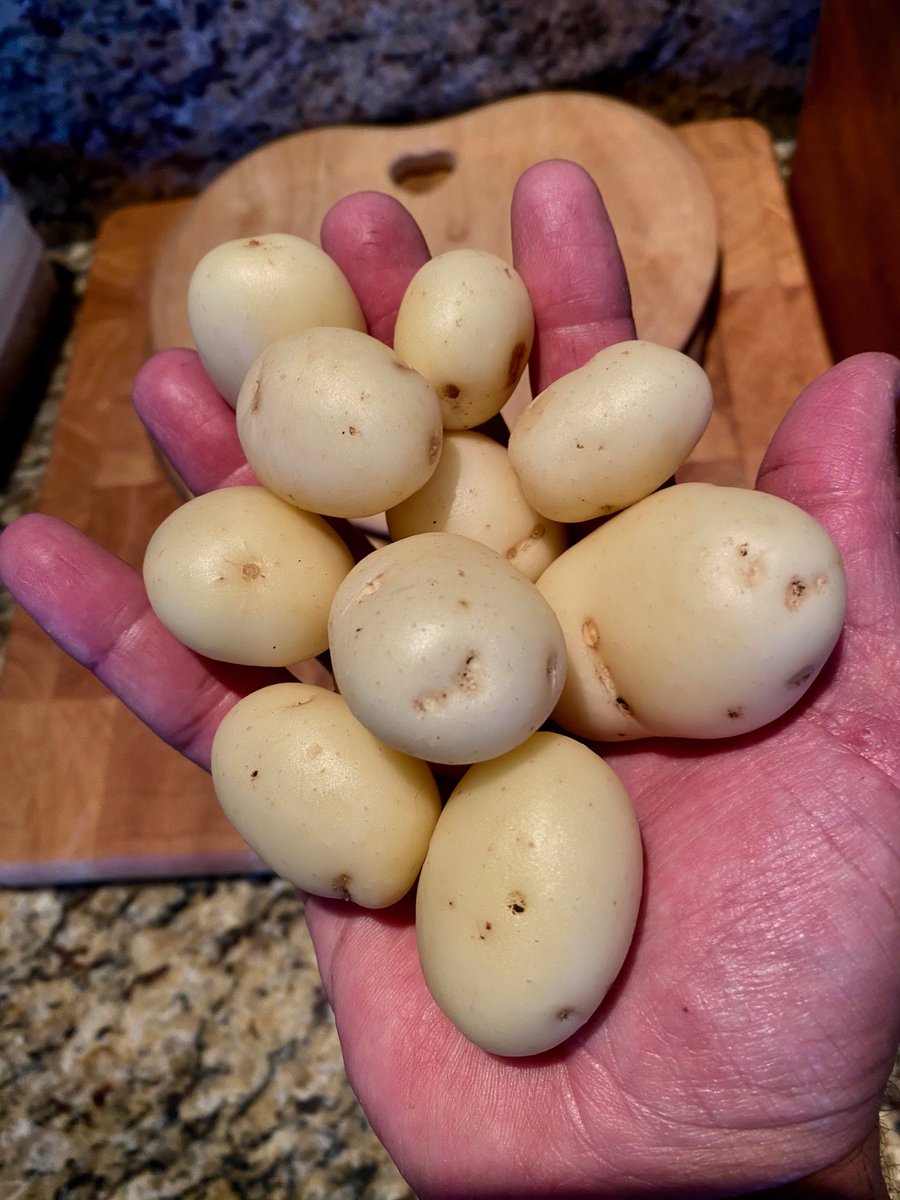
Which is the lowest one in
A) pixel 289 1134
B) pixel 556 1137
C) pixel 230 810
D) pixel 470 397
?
pixel 289 1134

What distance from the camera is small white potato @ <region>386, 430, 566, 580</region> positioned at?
2.74 feet

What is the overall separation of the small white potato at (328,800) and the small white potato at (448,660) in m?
0.06

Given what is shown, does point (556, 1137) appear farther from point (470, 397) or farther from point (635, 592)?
point (470, 397)

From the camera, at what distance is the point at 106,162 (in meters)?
1.65

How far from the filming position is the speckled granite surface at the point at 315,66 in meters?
1.45

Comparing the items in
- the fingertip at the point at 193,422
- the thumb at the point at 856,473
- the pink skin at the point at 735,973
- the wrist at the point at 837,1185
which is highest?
the thumb at the point at 856,473

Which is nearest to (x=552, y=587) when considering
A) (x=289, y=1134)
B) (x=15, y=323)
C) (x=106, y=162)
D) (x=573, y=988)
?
(x=573, y=988)

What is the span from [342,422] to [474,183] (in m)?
0.87

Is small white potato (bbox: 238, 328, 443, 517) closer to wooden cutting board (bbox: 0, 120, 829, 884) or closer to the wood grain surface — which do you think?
wooden cutting board (bbox: 0, 120, 829, 884)

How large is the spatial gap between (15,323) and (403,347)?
0.97 metres

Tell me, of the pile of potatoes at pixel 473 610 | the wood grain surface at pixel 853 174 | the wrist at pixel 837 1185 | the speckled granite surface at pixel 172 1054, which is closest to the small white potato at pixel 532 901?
the pile of potatoes at pixel 473 610

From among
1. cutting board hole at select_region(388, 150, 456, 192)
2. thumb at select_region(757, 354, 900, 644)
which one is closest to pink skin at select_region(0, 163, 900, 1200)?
thumb at select_region(757, 354, 900, 644)

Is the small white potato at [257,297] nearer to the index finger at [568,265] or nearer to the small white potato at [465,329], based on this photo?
the small white potato at [465,329]

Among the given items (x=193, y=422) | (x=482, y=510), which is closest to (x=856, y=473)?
(x=482, y=510)
